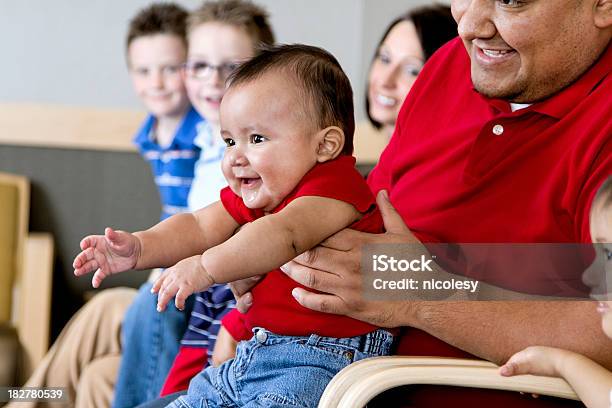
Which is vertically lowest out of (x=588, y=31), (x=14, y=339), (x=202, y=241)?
(x=14, y=339)

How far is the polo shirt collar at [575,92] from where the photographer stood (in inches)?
51.2

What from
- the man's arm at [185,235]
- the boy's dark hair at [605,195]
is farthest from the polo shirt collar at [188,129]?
the boy's dark hair at [605,195]

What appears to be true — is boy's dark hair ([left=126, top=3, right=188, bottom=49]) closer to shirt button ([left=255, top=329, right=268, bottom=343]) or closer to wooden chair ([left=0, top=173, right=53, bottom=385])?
wooden chair ([left=0, top=173, right=53, bottom=385])

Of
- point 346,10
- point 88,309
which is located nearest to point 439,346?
point 88,309

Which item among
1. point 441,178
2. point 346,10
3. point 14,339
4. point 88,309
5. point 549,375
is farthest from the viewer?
point 346,10

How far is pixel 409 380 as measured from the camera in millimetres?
1196

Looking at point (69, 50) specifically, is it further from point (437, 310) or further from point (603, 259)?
point (603, 259)

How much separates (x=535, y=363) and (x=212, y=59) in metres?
1.43

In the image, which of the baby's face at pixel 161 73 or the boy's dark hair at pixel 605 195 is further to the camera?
the baby's face at pixel 161 73

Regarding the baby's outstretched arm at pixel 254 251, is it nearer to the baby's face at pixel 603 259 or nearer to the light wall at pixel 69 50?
the baby's face at pixel 603 259

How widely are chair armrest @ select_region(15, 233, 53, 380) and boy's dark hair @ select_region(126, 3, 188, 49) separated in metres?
0.77

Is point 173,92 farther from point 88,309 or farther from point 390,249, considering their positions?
point 390,249

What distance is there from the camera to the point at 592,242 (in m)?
1.20

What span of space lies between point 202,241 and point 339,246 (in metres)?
0.20
